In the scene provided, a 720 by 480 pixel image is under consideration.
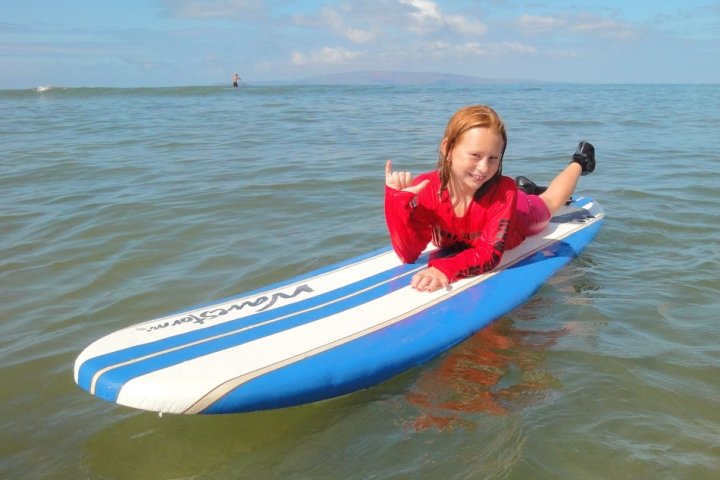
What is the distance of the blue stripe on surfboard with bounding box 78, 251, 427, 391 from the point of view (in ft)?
7.60

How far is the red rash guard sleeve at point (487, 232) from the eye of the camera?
3.30 meters

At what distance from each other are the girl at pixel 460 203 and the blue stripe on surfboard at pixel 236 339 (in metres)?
0.21

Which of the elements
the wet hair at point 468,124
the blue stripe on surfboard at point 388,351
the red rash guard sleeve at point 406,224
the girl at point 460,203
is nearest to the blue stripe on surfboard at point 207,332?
the red rash guard sleeve at point 406,224

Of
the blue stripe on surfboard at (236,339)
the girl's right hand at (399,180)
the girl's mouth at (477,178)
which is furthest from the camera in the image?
the girl's right hand at (399,180)

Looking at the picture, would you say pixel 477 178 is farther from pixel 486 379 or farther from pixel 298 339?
pixel 298 339

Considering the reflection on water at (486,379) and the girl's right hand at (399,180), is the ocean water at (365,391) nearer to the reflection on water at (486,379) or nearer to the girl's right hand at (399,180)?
the reflection on water at (486,379)

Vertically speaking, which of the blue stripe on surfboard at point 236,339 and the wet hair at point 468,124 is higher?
the wet hair at point 468,124

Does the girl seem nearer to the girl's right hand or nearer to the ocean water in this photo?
the girl's right hand

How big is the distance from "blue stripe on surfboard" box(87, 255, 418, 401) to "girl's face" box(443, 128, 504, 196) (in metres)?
0.67

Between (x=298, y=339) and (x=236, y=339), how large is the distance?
26 centimetres

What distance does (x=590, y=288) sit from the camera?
378 cm

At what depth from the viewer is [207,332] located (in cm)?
267

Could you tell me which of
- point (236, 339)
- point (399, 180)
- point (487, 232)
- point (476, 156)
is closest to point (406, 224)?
point (399, 180)

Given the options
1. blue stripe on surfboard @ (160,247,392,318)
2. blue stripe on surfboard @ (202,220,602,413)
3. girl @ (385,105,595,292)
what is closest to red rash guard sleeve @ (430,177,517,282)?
girl @ (385,105,595,292)
